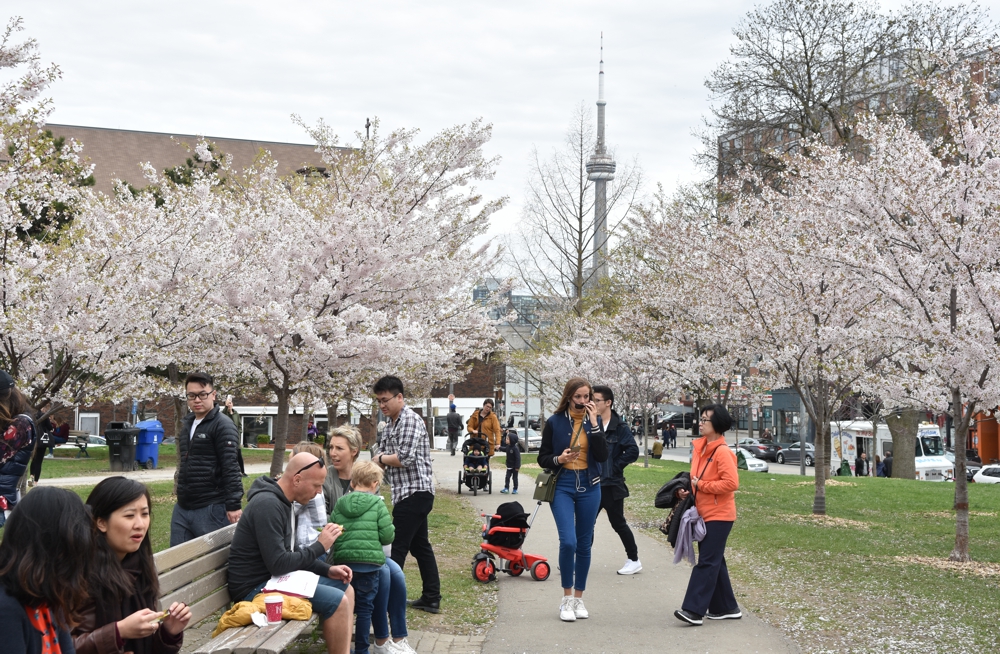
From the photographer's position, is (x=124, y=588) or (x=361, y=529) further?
(x=361, y=529)

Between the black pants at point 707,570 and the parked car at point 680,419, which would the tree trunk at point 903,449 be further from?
the parked car at point 680,419

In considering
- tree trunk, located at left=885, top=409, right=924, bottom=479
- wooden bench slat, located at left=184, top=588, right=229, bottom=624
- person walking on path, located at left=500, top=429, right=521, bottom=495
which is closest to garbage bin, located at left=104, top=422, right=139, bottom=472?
person walking on path, located at left=500, top=429, right=521, bottom=495

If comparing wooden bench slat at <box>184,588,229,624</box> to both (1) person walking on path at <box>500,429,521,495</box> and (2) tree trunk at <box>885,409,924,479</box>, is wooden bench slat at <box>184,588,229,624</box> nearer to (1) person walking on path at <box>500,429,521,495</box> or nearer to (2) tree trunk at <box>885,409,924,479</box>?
(1) person walking on path at <box>500,429,521,495</box>

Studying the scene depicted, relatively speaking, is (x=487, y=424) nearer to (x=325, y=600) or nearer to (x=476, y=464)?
(x=476, y=464)

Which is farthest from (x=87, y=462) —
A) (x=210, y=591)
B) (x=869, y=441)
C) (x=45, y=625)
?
(x=869, y=441)

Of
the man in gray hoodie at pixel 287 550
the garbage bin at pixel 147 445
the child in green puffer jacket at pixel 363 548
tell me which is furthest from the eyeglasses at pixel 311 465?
the garbage bin at pixel 147 445

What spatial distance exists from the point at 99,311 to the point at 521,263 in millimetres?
27949

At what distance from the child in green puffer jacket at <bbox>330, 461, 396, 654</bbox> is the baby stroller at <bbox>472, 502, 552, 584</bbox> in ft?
9.66

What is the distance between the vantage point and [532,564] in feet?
31.5

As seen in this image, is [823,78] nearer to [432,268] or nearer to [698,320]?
[698,320]

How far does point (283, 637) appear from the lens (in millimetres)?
5148

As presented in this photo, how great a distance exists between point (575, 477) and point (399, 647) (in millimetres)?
2057

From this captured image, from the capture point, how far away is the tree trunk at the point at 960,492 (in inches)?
430

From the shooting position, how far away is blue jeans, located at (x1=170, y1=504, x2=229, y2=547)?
7336 millimetres
